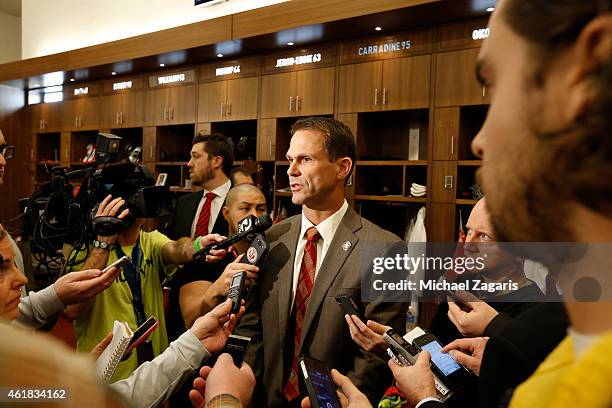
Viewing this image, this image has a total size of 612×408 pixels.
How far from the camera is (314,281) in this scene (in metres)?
1.66

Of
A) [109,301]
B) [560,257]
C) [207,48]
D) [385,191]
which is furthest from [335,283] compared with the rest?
[207,48]

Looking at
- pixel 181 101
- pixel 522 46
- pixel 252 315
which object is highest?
pixel 181 101

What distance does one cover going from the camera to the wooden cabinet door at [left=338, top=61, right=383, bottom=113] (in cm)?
446

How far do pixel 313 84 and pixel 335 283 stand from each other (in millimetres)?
3548

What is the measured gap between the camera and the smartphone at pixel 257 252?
164 centimetres

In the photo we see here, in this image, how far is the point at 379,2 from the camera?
3883 millimetres

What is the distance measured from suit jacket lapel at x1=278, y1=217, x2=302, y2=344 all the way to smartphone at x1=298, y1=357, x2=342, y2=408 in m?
0.48

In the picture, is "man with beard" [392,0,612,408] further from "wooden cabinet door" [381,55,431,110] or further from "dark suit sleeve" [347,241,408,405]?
"wooden cabinet door" [381,55,431,110]

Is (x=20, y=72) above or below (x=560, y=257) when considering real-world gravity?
above

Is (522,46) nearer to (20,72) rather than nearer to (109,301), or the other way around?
(109,301)

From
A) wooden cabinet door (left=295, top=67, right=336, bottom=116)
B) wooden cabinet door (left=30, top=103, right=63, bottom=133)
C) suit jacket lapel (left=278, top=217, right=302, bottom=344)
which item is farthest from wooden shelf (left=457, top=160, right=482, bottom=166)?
wooden cabinet door (left=30, top=103, right=63, bottom=133)

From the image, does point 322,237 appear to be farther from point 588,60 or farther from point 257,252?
point 588,60

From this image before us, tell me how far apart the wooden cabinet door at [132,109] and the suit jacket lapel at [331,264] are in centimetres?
529

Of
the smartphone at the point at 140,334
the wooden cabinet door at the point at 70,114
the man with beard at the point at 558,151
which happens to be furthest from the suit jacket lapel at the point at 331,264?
the wooden cabinet door at the point at 70,114
